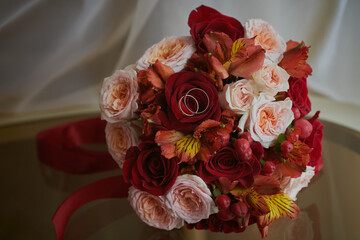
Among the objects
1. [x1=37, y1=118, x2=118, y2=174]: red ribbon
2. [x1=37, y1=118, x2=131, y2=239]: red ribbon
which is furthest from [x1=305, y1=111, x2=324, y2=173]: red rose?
[x1=37, y1=118, x2=118, y2=174]: red ribbon

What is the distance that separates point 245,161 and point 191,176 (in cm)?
10

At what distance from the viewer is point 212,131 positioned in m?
0.70

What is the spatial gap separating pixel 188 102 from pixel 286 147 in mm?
187

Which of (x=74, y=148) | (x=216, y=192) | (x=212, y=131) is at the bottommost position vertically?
(x=74, y=148)

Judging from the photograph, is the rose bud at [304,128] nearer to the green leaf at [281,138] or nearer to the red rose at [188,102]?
the green leaf at [281,138]

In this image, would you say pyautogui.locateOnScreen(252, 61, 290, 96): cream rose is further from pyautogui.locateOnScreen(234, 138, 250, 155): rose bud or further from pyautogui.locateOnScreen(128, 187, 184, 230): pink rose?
pyautogui.locateOnScreen(128, 187, 184, 230): pink rose

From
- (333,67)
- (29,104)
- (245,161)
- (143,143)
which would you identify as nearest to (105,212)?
(143,143)

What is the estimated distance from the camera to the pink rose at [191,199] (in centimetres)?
71

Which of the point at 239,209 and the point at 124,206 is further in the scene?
the point at 124,206

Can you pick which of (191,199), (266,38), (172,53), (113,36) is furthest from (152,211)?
(113,36)

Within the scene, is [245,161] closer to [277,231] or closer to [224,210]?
[224,210]

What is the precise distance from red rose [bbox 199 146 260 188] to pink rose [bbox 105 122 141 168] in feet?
0.50

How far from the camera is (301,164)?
0.72 meters

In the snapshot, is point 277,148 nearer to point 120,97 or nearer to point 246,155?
point 246,155
